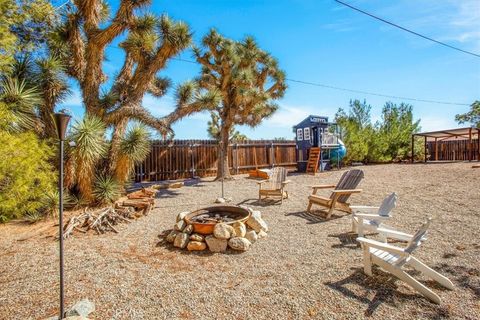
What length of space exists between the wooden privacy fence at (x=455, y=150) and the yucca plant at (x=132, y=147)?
20893 mm

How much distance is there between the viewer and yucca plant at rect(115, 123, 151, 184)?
6211 mm

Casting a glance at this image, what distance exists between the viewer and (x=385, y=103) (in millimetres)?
21219

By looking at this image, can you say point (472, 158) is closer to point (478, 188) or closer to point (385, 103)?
point (385, 103)

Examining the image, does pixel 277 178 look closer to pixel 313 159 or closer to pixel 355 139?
pixel 313 159

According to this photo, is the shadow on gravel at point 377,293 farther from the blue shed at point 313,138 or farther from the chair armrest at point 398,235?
the blue shed at point 313,138

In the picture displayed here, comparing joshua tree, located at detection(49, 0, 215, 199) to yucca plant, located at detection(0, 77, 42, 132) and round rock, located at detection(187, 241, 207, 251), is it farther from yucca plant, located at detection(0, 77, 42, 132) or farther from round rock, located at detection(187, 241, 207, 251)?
round rock, located at detection(187, 241, 207, 251)

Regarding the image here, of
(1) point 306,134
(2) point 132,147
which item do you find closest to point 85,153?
(2) point 132,147

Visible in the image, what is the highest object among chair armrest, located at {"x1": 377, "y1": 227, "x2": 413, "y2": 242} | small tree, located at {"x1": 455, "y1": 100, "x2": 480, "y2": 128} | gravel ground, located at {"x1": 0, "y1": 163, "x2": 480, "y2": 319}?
small tree, located at {"x1": 455, "y1": 100, "x2": 480, "y2": 128}

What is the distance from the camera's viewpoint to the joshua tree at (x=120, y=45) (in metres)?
6.50

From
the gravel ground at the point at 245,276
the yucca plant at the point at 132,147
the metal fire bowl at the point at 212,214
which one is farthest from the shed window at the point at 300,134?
the metal fire bowl at the point at 212,214

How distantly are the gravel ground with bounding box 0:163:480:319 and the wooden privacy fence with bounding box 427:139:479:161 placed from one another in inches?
654

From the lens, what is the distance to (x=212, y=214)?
461cm

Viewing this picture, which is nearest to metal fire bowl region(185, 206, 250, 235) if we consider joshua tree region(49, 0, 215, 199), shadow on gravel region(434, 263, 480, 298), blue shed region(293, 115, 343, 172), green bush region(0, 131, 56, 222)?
shadow on gravel region(434, 263, 480, 298)

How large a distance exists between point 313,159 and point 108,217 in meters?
10.5
